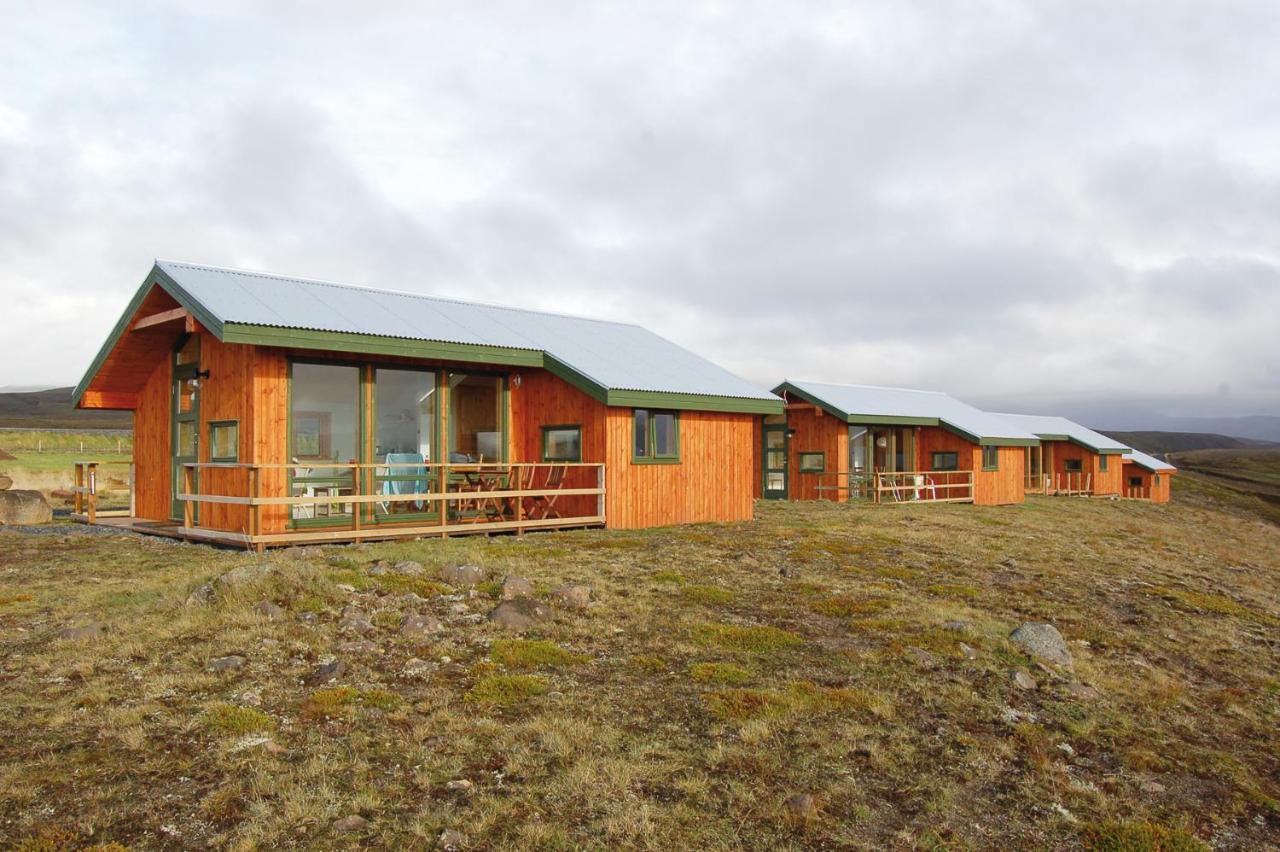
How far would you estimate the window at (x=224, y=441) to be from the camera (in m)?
14.7

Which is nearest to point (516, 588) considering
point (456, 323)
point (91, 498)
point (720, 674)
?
point (720, 674)

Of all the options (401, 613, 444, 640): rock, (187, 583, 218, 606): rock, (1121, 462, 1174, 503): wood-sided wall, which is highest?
(187, 583, 218, 606): rock

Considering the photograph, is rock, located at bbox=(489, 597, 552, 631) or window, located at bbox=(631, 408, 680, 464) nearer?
rock, located at bbox=(489, 597, 552, 631)

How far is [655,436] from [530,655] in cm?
1041

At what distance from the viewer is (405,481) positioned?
15.9m

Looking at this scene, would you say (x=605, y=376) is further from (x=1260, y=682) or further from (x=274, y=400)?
(x=1260, y=682)

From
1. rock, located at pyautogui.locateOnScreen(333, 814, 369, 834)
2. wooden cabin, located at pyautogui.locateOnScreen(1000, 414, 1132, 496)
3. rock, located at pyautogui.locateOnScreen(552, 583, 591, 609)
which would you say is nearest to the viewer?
rock, located at pyautogui.locateOnScreen(333, 814, 369, 834)

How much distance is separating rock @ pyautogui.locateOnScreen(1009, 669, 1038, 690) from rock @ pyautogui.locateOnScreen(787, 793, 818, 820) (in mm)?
3358

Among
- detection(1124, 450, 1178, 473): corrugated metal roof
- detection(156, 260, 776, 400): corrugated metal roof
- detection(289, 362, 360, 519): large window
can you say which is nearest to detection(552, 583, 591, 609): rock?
detection(289, 362, 360, 519): large window

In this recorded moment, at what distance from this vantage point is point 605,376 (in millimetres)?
17172

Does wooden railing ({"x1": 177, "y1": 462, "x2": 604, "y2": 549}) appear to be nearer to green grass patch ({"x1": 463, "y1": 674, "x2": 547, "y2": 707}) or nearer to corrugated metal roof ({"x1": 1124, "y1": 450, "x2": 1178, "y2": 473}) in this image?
green grass patch ({"x1": 463, "y1": 674, "x2": 547, "y2": 707})

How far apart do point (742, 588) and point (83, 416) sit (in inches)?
7304

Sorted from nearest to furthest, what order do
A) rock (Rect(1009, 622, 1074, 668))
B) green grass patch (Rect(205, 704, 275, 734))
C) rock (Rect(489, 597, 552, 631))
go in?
green grass patch (Rect(205, 704, 275, 734)) → rock (Rect(1009, 622, 1074, 668)) → rock (Rect(489, 597, 552, 631))

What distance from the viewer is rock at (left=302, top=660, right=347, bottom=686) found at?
23.7 feet
